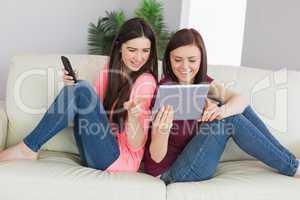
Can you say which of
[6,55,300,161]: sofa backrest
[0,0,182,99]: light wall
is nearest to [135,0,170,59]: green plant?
[0,0,182,99]: light wall

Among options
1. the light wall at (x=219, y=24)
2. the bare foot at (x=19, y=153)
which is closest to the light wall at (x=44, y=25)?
the light wall at (x=219, y=24)

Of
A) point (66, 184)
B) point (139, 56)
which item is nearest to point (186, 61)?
point (139, 56)

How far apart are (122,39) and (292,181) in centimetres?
86

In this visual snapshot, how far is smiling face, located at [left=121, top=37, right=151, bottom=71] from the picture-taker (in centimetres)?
168

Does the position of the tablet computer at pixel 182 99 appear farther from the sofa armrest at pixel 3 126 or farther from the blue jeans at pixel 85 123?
the sofa armrest at pixel 3 126

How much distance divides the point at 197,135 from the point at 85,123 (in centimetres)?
43

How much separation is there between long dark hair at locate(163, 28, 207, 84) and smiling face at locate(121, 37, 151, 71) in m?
0.09

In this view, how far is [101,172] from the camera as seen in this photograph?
61.4 inches

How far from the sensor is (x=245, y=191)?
1494 millimetres

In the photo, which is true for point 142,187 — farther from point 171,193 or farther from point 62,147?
point 62,147

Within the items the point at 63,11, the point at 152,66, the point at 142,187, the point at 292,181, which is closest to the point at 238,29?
the point at 63,11

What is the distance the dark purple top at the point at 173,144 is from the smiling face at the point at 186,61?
0.06 m

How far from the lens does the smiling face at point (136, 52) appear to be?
168 centimetres

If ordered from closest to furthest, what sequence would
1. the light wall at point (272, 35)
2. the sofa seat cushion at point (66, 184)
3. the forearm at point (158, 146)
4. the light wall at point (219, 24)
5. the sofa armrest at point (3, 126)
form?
the sofa seat cushion at point (66, 184) → the forearm at point (158, 146) → the sofa armrest at point (3, 126) → the light wall at point (272, 35) → the light wall at point (219, 24)
